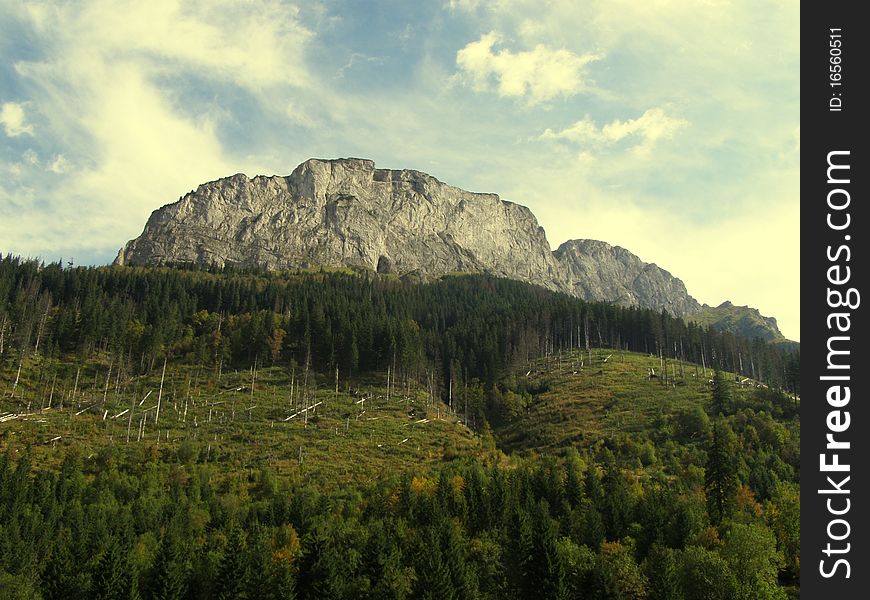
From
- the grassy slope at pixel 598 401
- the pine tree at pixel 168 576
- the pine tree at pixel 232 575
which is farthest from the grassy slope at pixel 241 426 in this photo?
the pine tree at pixel 168 576

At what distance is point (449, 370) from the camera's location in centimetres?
Answer: 18900

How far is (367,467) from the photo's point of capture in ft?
359

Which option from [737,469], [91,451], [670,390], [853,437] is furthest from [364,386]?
[853,437]

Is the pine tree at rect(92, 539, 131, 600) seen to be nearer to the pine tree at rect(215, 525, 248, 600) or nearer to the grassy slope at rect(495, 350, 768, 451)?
the pine tree at rect(215, 525, 248, 600)

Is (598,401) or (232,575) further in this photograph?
(598,401)

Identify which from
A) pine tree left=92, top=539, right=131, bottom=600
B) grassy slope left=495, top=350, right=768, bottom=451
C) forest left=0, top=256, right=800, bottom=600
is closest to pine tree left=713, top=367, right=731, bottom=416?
forest left=0, top=256, right=800, bottom=600

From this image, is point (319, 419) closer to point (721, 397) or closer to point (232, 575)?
point (232, 575)

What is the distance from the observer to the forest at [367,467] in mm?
58375

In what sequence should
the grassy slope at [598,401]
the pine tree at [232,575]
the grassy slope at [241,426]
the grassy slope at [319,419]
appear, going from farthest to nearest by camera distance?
the grassy slope at [598,401] → the grassy slope at [319,419] → the grassy slope at [241,426] → the pine tree at [232,575]

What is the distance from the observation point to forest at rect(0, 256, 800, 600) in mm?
58375

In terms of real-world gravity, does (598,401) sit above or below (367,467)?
above

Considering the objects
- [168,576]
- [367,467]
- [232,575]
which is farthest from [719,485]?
[168,576]

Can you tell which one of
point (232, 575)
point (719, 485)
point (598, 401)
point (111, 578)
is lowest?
point (111, 578)

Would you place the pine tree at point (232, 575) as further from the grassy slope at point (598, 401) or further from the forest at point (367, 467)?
the grassy slope at point (598, 401)
